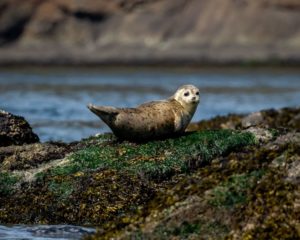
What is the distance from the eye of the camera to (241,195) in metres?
7.84

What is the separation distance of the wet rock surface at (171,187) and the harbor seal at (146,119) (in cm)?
17

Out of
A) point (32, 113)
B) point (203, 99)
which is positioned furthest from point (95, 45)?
point (32, 113)

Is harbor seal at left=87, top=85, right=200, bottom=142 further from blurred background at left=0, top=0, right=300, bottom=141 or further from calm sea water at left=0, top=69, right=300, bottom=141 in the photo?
blurred background at left=0, top=0, right=300, bottom=141

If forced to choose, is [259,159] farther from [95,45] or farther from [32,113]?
[95,45]

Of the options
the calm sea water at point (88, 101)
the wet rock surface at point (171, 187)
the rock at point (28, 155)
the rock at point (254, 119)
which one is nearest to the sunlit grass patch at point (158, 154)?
the wet rock surface at point (171, 187)

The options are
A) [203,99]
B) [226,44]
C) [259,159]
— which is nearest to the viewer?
[259,159]

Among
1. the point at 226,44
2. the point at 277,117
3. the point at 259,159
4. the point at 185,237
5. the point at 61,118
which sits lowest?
the point at 185,237

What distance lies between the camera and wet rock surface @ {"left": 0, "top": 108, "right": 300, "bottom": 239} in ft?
25.3

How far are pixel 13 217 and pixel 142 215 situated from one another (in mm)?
1870

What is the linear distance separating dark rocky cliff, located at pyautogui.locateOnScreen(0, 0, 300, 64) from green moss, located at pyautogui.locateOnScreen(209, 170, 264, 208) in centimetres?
7952

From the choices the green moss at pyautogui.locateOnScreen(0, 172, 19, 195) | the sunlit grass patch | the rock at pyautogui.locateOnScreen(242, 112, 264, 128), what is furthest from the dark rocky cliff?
the green moss at pyautogui.locateOnScreen(0, 172, 19, 195)

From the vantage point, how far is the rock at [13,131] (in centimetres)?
1060

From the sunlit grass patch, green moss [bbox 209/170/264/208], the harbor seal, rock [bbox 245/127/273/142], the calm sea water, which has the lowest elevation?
green moss [bbox 209/170/264/208]

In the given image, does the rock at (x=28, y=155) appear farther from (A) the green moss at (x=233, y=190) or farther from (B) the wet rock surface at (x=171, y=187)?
(A) the green moss at (x=233, y=190)
